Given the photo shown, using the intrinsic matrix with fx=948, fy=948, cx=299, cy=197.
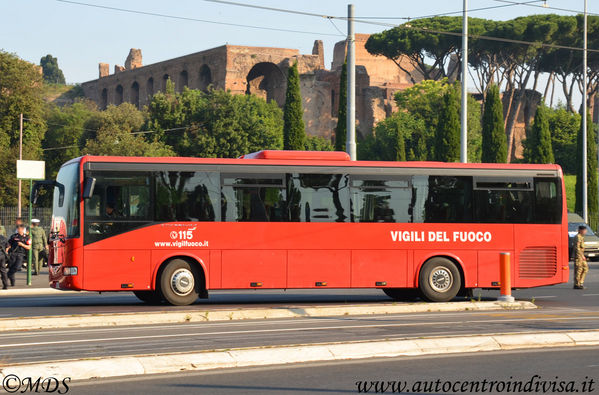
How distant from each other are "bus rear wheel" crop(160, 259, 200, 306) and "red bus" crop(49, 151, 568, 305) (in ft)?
0.08

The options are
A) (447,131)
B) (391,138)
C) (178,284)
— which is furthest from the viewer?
(391,138)

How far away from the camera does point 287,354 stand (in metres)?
10.3

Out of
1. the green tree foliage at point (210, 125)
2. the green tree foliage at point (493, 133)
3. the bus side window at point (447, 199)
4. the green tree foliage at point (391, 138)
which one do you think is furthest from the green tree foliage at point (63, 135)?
the bus side window at point (447, 199)

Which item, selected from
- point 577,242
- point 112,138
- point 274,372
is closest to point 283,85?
point 112,138

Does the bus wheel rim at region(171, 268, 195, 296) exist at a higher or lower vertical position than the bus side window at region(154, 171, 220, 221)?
lower

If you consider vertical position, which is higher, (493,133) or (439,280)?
(493,133)

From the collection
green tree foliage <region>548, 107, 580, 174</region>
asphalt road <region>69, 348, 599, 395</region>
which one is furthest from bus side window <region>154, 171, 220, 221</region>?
green tree foliage <region>548, 107, 580, 174</region>

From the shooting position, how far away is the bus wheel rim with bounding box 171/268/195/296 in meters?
17.9

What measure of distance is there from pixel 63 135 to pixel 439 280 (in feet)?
218

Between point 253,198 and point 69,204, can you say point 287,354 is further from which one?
point 69,204

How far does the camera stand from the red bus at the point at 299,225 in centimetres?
1783

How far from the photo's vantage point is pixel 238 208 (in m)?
18.4

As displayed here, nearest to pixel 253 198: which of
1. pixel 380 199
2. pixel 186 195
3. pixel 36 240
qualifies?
pixel 186 195

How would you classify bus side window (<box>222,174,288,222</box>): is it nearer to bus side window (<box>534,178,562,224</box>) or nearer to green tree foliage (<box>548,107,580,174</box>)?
bus side window (<box>534,178,562,224</box>)
